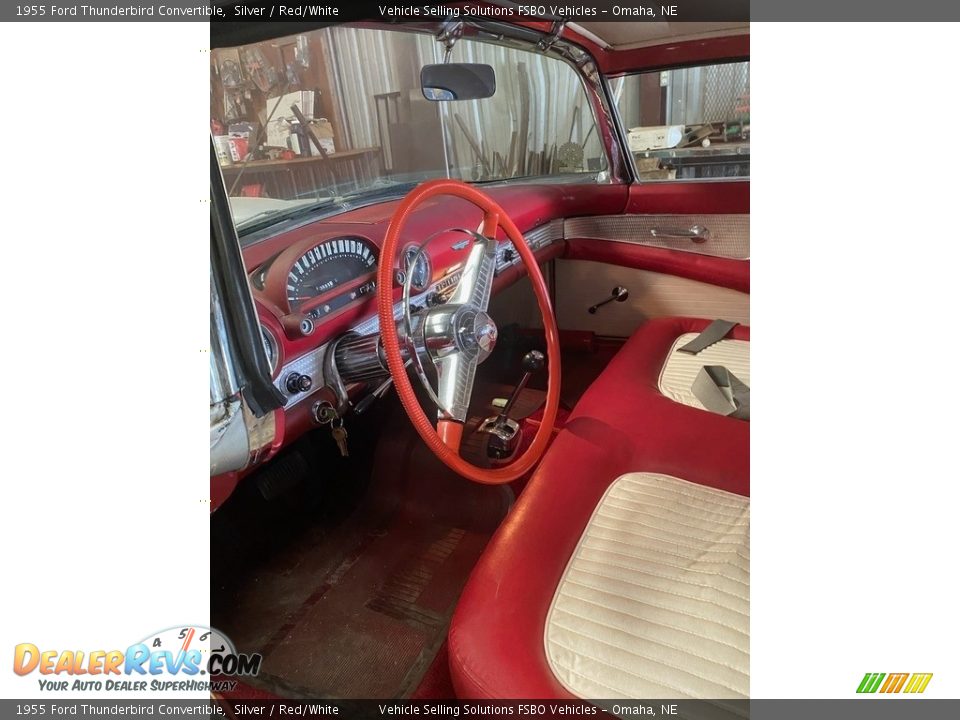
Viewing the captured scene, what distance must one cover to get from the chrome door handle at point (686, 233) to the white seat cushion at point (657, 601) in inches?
50.3

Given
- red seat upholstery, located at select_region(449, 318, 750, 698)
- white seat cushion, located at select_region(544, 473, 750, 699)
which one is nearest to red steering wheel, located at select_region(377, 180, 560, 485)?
red seat upholstery, located at select_region(449, 318, 750, 698)

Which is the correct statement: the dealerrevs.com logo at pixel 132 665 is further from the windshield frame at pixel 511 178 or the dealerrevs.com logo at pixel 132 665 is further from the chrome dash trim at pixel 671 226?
the chrome dash trim at pixel 671 226

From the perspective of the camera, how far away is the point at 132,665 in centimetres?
62

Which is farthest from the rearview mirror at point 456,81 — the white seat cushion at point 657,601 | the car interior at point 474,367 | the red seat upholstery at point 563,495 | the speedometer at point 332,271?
the white seat cushion at point 657,601

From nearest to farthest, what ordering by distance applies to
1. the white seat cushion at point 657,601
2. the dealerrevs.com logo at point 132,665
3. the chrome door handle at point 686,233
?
the dealerrevs.com logo at point 132,665 < the white seat cushion at point 657,601 < the chrome door handle at point 686,233

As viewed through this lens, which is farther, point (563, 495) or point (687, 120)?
point (687, 120)

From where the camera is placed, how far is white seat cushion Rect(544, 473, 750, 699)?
2.67 feet

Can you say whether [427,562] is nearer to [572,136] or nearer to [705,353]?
[705,353]

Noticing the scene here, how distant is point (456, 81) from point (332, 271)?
646 mm

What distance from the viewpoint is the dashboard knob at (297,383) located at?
1046mm

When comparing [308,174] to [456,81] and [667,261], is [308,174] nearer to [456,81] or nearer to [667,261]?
[456,81]

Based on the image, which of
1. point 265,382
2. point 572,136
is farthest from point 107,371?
point 572,136
